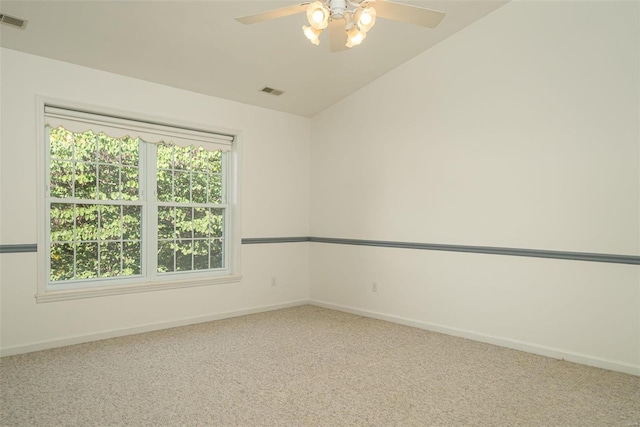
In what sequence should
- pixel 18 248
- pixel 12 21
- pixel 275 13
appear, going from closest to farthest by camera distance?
pixel 275 13
pixel 12 21
pixel 18 248

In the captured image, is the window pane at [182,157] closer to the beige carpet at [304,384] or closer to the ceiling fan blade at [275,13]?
the beige carpet at [304,384]

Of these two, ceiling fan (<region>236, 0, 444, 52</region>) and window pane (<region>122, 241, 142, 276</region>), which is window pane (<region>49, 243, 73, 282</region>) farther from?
ceiling fan (<region>236, 0, 444, 52</region>)

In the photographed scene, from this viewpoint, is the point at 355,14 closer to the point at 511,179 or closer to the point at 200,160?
the point at 511,179

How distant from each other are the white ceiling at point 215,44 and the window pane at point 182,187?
87 centimetres

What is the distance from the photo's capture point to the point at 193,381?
9.12ft

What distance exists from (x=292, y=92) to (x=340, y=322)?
2520mm

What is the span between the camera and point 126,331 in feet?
12.6

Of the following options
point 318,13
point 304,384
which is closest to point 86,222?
point 304,384

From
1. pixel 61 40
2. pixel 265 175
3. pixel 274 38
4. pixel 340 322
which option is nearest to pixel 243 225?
pixel 265 175

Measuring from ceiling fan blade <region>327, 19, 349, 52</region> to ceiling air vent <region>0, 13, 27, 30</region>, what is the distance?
218cm

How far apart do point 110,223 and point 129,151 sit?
695 mm

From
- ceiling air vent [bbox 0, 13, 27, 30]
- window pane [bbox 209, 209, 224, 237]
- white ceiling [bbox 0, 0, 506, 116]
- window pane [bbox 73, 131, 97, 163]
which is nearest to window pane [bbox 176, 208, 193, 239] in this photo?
window pane [bbox 209, 209, 224, 237]


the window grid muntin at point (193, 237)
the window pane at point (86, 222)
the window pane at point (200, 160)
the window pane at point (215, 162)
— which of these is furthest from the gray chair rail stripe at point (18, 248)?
the window pane at point (215, 162)

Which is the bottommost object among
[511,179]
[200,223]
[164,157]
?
[200,223]
